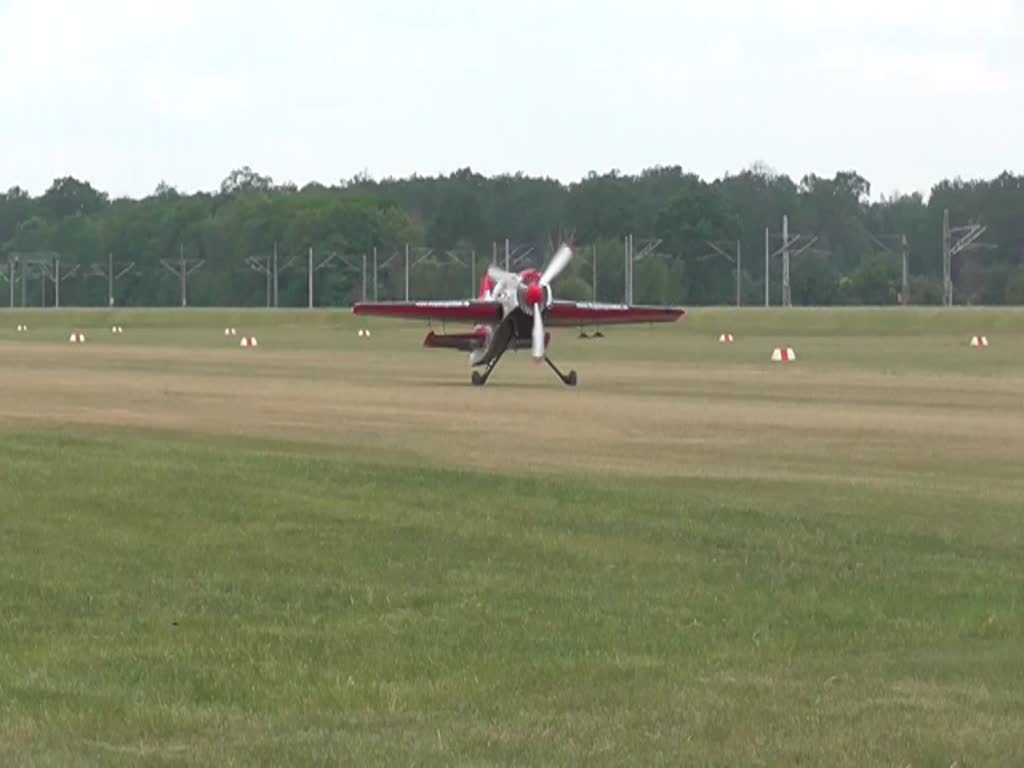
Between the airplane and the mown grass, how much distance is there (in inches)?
898

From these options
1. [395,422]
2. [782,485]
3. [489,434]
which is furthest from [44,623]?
[395,422]

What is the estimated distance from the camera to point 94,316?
461 feet

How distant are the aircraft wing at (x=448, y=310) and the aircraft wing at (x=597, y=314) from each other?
1177 millimetres

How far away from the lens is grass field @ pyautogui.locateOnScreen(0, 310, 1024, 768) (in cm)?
877

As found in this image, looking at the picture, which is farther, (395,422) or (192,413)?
(192,413)

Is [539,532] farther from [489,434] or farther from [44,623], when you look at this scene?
[489,434]

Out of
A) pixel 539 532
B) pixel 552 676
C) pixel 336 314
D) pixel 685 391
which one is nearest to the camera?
pixel 552 676

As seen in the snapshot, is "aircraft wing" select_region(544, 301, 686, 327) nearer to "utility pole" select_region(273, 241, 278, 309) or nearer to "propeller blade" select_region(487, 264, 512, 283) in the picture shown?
"propeller blade" select_region(487, 264, 512, 283)

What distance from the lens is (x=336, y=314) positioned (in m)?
122

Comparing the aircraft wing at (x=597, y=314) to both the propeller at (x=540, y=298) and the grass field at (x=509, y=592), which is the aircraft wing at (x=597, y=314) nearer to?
the propeller at (x=540, y=298)

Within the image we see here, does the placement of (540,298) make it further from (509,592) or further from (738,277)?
(738,277)

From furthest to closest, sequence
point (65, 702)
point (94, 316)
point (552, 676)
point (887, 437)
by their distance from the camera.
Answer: point (94, 316), point (887, 437), point (552, 676), point (65, 702)

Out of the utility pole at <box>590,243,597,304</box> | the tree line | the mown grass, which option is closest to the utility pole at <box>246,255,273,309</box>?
the tree line

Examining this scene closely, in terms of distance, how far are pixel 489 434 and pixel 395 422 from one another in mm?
2616
